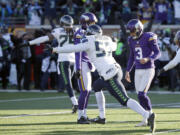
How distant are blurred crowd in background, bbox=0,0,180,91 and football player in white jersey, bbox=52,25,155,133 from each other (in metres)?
6.43

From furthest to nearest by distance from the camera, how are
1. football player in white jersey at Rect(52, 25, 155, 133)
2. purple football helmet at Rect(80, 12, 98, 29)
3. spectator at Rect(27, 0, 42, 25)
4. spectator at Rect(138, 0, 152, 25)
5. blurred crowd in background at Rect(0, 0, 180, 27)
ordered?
spectator at Rect(27, 0, 42, 25) < blurred crowd in background at Rect(0, 0, 180, 27) < spectator at Rect(138, 0, 152, 25) < purple football helmet at Rect(80, 12, 98, 29) < football player in white jersey at Rect(52, 25, 155, 133)

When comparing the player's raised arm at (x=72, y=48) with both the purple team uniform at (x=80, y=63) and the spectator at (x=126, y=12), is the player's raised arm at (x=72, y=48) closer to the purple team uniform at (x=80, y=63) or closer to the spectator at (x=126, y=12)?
the purple team uniform at (x=80, y=63)

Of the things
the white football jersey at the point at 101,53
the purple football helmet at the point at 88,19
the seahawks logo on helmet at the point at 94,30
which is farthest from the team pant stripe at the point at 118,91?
the purple football helmet at the point at 88,19

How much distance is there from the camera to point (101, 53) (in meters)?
9.23

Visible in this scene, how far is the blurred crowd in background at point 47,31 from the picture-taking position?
1841 cm

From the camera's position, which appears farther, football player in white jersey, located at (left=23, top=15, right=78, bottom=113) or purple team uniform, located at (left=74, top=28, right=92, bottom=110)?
football player in white jersey, located at (left=23, top=15, right=78, bottom=113)

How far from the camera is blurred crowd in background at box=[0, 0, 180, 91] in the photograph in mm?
18406

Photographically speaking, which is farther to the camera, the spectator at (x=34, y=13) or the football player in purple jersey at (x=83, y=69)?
the spectator at (x=34, y=13)

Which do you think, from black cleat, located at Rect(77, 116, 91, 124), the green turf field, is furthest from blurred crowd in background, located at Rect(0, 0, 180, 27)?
black cleat, located at Rect(77, 116, 91, 124)

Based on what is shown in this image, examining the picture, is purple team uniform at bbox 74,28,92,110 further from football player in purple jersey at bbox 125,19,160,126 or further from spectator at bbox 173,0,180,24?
spectator at bbox 173,0,180,24

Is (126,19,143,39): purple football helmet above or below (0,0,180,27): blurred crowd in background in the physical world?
above

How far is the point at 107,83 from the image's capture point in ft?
29.4

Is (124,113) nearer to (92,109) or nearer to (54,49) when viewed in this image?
(92,109)

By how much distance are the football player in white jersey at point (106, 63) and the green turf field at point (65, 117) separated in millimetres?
473
